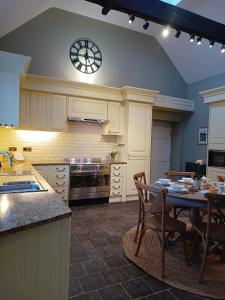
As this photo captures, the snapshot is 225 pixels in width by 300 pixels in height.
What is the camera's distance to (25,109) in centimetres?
398

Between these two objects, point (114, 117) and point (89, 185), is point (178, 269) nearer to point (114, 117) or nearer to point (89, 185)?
point (89, 185)

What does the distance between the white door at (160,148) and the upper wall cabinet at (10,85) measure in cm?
380

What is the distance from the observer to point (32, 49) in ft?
14.0

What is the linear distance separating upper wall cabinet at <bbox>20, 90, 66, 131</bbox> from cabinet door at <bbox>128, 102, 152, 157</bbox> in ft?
4.80

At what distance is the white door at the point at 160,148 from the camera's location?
6.09 meters

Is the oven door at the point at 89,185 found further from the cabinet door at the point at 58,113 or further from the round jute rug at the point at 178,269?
the round jute rug at the point at 178,269

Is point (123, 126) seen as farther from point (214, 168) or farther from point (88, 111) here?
point (214, 168)

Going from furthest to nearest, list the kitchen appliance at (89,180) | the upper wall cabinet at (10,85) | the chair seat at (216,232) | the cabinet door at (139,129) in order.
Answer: the cabinet door at (139,129), the kitchen appliance at (89,180), the upper wall cabinet at (10,85), the chair seat at (216,232)

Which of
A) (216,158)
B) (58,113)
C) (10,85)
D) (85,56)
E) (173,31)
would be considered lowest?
(216,158)

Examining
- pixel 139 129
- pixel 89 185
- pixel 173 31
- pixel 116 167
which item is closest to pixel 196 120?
pixel 139 129

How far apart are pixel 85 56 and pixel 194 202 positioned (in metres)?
3.95

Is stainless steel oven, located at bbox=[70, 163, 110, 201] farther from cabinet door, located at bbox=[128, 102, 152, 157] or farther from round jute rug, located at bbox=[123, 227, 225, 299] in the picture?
round jute rug, located at bbox=[123, 227, 225, 299]

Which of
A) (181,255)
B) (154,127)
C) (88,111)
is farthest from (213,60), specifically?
(181,255)

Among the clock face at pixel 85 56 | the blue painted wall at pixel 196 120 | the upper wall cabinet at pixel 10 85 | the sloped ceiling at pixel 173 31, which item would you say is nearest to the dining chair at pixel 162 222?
the upper wall cabinet at pixel 10 85
